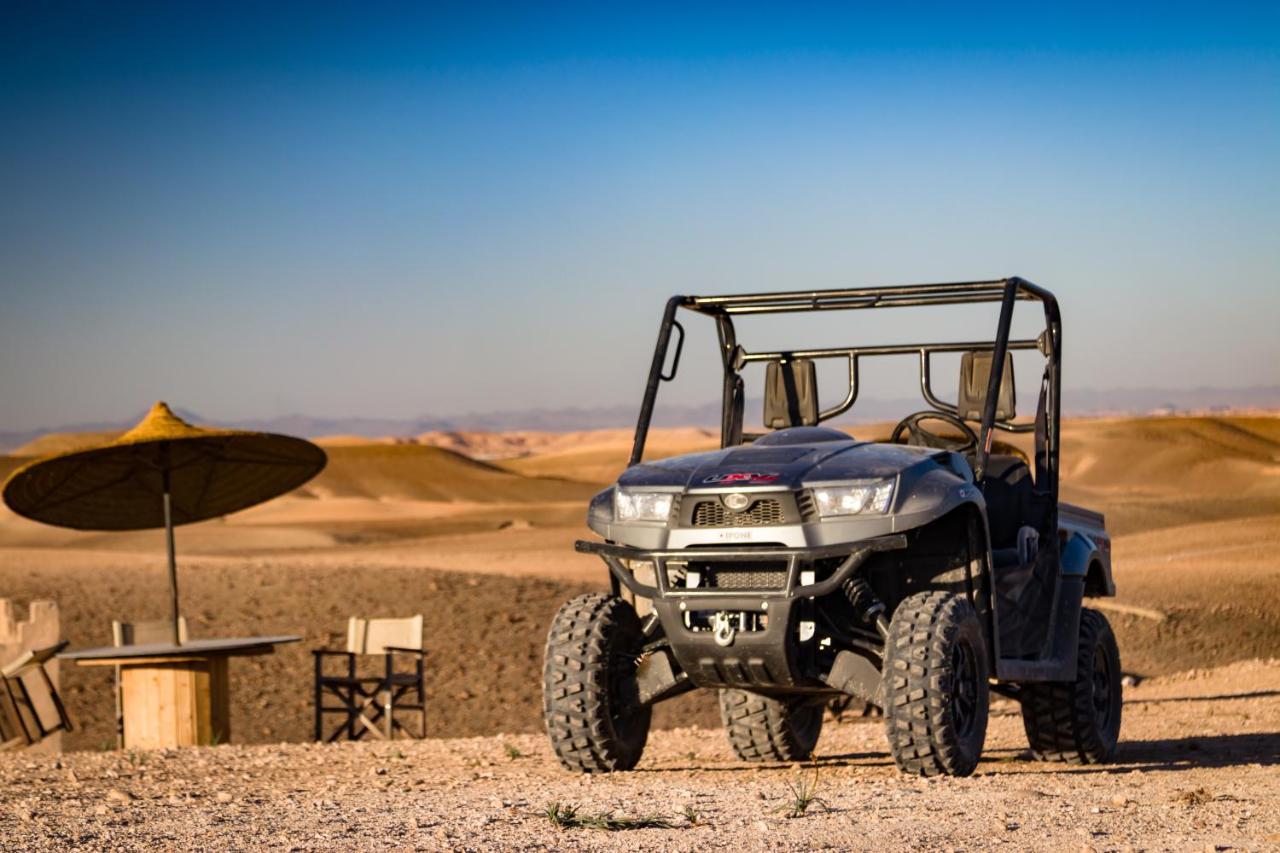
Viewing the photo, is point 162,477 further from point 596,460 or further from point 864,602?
point 596,460

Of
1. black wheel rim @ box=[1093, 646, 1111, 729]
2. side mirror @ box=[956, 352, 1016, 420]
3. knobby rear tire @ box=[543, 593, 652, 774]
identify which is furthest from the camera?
black wheel rim @ box=[1093, 646, 1111, 729]

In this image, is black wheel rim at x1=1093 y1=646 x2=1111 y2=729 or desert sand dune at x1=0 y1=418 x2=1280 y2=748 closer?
black wheel rim at x1=1093 y1=646 x2=1111 y2=729

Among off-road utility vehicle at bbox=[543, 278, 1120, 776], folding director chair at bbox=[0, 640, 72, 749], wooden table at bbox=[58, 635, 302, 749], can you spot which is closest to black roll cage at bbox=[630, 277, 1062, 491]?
off-road utility vehicle at bbox=[543, 278, 1120, 776]

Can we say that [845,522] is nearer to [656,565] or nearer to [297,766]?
[656,565]

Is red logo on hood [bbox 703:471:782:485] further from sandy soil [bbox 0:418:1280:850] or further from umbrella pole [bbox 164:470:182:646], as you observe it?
umbrella pole [bbox 164:470:182:646]

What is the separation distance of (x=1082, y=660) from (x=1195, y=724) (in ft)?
9.51

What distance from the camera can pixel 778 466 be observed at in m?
7.55

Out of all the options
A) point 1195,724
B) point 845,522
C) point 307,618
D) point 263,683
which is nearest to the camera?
point 845,522

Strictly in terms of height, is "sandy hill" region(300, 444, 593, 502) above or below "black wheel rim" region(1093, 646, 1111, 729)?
below

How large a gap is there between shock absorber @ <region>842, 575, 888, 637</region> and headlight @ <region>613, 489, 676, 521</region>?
84 centimetres

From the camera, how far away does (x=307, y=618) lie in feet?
76.1

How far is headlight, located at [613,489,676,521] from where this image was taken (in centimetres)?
760

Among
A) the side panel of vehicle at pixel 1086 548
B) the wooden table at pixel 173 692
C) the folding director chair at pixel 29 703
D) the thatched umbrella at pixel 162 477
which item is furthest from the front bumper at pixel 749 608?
the folding director chair at pixel 29 703

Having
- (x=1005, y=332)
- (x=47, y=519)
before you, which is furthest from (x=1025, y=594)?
(x=47, y=519)
